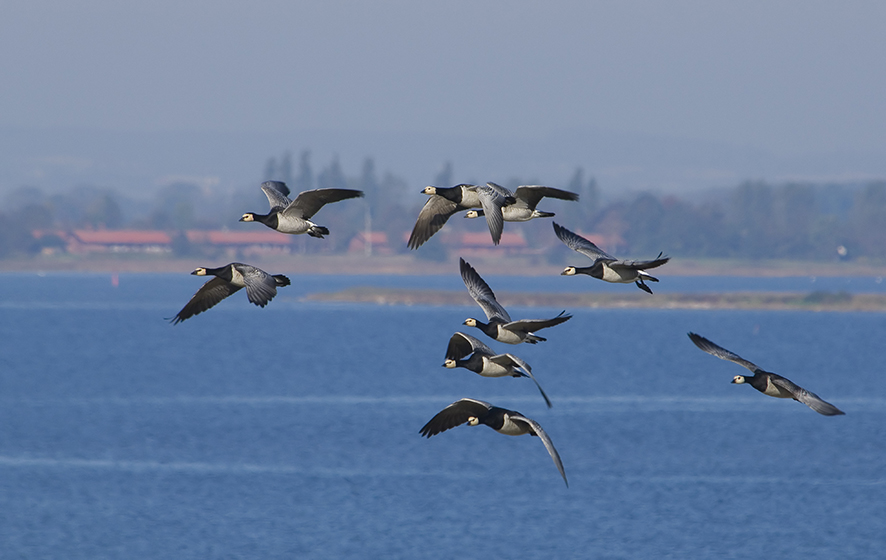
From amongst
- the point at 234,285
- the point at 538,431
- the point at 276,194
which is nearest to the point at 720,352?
the point at 538,431

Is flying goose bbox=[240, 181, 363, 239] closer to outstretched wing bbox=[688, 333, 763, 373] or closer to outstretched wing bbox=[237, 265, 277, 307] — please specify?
outstretched wing bbox=[237, 265, 277, 307]

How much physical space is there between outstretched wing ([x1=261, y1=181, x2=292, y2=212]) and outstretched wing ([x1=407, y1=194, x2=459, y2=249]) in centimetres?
235

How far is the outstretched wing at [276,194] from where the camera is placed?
2180cm

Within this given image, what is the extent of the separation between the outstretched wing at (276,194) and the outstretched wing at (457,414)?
4.65 metres

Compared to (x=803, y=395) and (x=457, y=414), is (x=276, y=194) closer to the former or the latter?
(x=457, y=414)

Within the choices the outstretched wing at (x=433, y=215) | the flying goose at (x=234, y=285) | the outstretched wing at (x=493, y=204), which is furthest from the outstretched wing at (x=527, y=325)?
the flying goose at (x=234, y=285)

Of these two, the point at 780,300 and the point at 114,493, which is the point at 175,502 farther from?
the point at 780,300

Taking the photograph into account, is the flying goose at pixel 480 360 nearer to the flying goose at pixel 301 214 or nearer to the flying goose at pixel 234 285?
the flying goose at pixel 301 214

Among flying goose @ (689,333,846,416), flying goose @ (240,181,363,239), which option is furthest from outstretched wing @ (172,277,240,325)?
flying goose @ (689,333,846,416)

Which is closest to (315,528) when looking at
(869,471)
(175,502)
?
(175,502)

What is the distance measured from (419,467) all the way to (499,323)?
59022 millimetres

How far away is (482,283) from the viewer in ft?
71.3

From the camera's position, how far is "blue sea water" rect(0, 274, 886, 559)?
60.7 meters

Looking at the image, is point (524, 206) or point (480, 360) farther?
point (524, 206)
